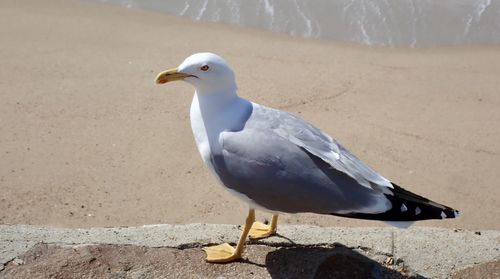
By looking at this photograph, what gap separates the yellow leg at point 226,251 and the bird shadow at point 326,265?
13cm

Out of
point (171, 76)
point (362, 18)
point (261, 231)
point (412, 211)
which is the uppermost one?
point (171, 76)

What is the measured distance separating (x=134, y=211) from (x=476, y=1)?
5.51 m

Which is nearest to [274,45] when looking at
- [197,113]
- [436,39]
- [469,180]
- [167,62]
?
[167,62]

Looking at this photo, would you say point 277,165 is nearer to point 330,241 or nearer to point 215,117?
point 215,117

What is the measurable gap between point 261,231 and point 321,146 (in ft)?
1.98

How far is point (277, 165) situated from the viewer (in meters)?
2.52

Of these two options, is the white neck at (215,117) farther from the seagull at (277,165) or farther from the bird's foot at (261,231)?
the bird's foot at (261,231)

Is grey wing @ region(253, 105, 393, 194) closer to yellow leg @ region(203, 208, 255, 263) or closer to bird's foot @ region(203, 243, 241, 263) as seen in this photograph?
yellow leg @ region(203, 208, 255, 263)

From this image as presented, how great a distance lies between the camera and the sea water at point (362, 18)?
698 cm

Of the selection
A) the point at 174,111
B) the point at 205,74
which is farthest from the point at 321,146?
the point at 174,111

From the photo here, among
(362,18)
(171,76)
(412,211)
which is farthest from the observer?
(362,18)

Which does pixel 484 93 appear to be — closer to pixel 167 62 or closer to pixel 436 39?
pixel 436 39

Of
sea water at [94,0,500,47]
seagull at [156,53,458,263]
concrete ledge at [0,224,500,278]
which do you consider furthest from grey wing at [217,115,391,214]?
sea water at [94,0,500,47]

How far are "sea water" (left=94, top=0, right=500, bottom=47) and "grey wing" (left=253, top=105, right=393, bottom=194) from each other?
4289mm
